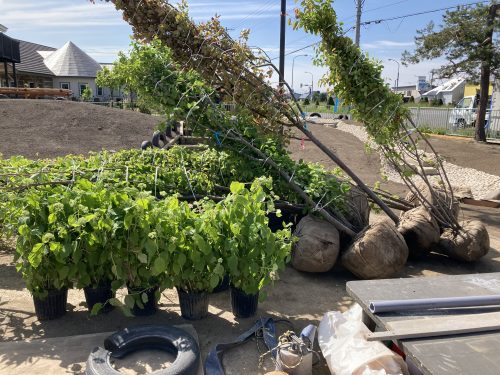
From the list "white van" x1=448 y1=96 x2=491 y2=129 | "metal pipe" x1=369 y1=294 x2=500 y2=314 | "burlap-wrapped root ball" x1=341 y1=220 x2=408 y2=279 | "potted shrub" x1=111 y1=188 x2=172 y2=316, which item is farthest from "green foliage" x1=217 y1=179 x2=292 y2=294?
"white van" x1=448 y1=96 x2=491 y2=129

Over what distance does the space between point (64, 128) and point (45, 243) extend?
52.7 feet

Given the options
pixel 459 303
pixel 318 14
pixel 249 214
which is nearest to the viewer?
pixel 459 303

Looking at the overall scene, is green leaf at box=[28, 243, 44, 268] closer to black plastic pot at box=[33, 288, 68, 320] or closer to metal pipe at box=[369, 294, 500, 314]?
black plastic pot at box=[33, 288, 68, 320]

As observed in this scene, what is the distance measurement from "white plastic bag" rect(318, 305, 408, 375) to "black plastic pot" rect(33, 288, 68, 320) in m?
2.13

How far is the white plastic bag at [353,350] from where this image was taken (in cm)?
255

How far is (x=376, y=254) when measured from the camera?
4504 mm

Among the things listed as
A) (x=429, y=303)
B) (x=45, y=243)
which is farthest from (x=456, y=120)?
(x=45, y=243)

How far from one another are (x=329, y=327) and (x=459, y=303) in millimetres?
873

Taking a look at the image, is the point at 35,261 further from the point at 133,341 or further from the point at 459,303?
the point at 459,303

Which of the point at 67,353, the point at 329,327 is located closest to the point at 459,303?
the point at 329,327

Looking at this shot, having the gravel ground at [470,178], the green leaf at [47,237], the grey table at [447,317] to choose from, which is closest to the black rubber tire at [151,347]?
the green leaf at [47,237]

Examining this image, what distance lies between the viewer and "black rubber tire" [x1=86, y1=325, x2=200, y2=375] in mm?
2719

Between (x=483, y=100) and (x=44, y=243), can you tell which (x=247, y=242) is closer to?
(x=44, y=243)

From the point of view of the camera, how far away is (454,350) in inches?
80.9
